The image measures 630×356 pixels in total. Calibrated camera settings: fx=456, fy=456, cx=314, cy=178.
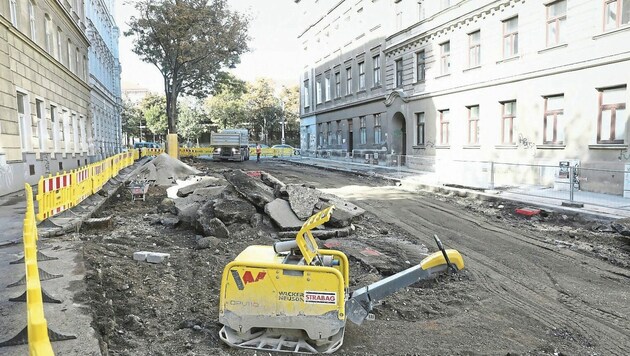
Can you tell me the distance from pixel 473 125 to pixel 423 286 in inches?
663

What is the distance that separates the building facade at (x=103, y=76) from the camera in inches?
1312

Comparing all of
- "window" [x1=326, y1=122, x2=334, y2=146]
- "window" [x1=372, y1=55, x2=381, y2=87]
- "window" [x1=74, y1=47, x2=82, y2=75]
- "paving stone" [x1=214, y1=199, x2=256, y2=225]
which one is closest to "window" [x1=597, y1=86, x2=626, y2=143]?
"paving stone" [x1=214, y1=199, x2=256, y2=225]

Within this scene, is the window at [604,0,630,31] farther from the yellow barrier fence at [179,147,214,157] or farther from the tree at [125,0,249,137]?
the yellow barrier fence at [179,147,214,157]

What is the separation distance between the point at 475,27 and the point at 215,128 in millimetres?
58621

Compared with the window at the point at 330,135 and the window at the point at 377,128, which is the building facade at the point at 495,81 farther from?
the window at the point at 330,135

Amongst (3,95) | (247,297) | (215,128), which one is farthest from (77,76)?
(215,128)

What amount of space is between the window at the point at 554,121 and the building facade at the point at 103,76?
26.9m

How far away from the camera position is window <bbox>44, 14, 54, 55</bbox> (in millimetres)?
19547

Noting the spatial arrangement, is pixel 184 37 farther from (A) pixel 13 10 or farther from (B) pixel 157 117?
(B) pixel 157 117

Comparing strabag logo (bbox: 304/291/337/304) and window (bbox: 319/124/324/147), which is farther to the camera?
window (bbox: 319/124/324/147)

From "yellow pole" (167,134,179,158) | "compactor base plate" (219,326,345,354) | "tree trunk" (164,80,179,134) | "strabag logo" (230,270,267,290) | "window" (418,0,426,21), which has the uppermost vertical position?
"window" (418,0,426,21)

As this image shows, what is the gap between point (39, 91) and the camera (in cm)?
1808

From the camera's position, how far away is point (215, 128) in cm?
7456

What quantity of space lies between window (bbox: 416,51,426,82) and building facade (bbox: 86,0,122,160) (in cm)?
2146
